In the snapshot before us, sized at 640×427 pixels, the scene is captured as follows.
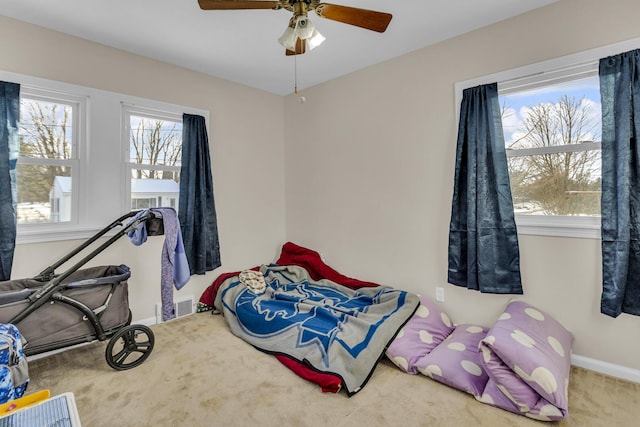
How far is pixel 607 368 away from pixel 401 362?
1.39 metres

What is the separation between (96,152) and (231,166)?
4.48 feet

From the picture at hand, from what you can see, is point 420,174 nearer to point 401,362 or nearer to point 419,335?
point 419,335

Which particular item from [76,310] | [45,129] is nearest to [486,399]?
[76,310]

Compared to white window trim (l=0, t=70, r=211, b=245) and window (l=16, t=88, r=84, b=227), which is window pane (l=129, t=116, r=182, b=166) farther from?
window (l=16, t=88, r=84, b=227)

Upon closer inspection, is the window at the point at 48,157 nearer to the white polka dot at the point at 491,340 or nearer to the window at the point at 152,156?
the window at the point at 152,156

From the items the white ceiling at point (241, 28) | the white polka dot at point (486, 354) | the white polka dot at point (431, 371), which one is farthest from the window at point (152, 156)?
the white polka dot at point (486, 354)

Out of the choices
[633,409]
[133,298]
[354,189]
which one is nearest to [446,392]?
[633,409]

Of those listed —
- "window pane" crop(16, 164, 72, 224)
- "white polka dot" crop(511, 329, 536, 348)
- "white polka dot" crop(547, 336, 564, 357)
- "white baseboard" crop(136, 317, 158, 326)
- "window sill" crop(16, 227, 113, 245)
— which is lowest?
"white baseboard" crop(136, 317, 158, 326)

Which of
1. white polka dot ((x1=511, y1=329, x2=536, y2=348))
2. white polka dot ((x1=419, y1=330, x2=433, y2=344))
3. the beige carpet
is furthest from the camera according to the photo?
white polka dot ((x1=419, y1=330, x2=433, y2=344))

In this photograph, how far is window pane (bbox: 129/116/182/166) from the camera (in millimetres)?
3232

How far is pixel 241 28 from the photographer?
2689mm

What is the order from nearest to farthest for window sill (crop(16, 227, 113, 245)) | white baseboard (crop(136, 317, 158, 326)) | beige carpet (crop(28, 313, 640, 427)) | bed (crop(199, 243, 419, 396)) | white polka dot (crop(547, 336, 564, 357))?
beige carpet (crop(28, 313, 640, 427)), white polka dot (crop(547, 336, 564, 357)), bed (crop(199, 243, 419, 396)), window sill (crop(16, 227, 113, 245)), white baseboard (crop(136, 317, 158, 326))

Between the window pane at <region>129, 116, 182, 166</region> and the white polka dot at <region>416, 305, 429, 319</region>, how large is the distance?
9.21 feet

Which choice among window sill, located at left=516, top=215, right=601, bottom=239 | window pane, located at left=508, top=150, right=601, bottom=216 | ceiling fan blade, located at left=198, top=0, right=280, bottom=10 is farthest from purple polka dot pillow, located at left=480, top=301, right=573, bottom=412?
ceiling fan blade, located at left=198, top=0, right=280, bottom=10
